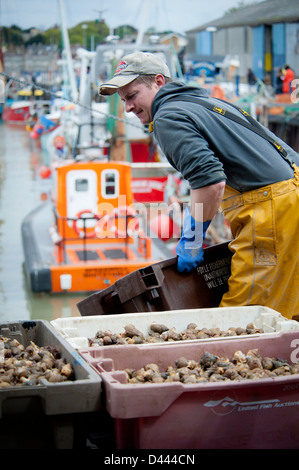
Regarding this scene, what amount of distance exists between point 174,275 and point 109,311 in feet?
1.33

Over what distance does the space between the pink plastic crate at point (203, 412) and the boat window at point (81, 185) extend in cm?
742

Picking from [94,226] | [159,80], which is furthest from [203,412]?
[94,226]

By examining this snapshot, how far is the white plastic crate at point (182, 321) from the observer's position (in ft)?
11.0

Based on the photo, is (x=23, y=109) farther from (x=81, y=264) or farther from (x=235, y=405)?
(x=235, y=405)

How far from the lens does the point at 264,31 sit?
42469 millimetres

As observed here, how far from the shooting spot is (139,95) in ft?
11.7

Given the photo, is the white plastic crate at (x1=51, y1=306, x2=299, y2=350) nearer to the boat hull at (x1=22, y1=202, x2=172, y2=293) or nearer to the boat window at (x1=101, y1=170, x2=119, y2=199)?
the boat hull at (x1=22, y1=202, x2=172, y2=293)

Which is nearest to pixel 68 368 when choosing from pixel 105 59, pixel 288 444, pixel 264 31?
pixel 288 444

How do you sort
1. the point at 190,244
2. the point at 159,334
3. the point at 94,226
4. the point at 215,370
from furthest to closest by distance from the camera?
1. the point at 94,226
2. the point at 190,244
3. the point at 159,334
4. the point at 215,370

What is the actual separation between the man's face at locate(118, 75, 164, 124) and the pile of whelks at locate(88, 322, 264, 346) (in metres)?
1.07

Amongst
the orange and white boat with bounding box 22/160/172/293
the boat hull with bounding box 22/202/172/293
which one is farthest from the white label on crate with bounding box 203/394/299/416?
the orange and white boat with bounding box 22/160/172/293

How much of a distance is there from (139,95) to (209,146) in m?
0.43

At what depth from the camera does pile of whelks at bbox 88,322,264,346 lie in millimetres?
3215

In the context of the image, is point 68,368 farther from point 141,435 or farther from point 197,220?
point 197,220
